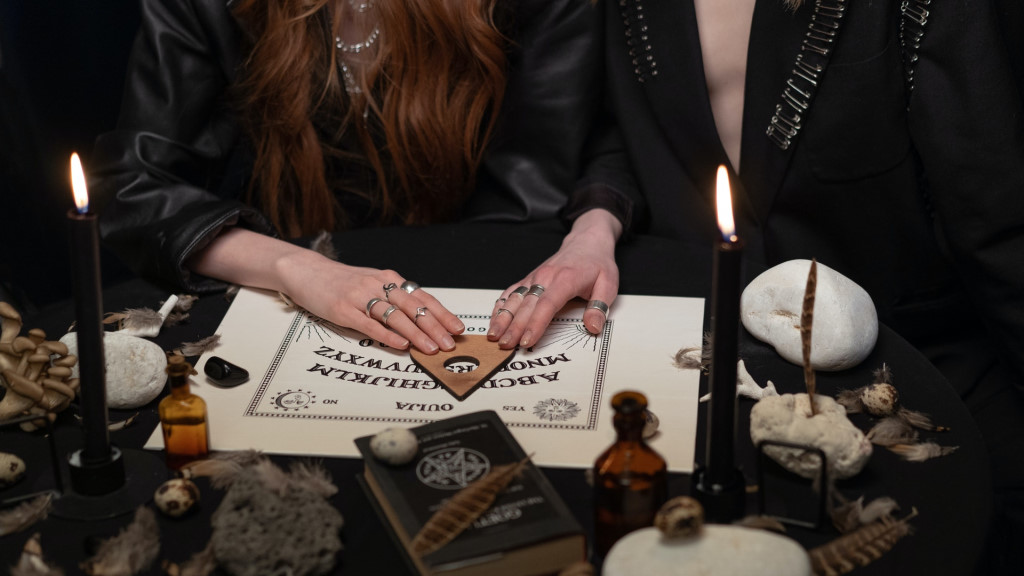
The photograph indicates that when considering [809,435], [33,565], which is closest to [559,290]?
[809,435]

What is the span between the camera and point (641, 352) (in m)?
1.08

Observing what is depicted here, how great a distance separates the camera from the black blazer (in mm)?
1336

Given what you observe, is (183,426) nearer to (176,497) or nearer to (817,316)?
(176,497)

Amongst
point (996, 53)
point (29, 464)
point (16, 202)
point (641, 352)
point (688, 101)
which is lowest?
point (16, 202)

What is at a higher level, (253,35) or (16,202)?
(253,35)

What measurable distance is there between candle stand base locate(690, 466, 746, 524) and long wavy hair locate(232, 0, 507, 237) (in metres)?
0.90

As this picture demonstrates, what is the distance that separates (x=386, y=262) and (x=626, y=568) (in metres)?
0.77

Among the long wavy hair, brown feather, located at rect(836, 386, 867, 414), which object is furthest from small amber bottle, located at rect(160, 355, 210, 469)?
the long wavy hair

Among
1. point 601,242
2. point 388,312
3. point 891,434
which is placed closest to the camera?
point 891,434

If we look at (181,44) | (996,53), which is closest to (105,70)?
(181,44)

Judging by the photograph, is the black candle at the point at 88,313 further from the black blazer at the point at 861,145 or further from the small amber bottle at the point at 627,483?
the black blazer at the point at 861,145

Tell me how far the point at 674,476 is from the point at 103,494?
49 centimetres

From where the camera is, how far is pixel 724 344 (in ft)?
2.32

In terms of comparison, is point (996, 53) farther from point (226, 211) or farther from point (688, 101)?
point (226, 211)
